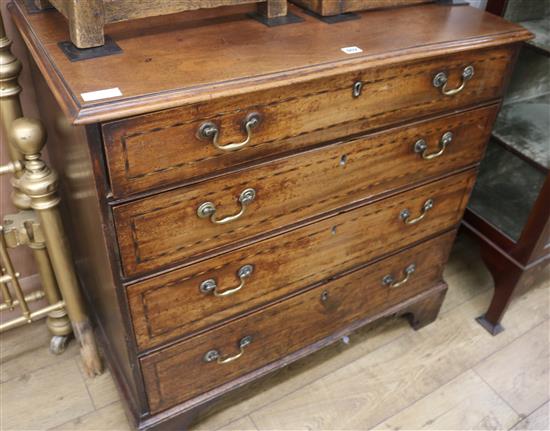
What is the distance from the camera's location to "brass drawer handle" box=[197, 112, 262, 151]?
927 millimetres

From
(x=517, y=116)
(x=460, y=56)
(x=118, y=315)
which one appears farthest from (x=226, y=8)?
(x=517, y=116)

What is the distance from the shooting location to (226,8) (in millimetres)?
1190

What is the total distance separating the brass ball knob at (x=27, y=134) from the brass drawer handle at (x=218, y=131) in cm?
45

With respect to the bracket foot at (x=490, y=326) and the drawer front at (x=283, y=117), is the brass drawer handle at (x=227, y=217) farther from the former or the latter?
the bracket foot at (x=490, y=326)

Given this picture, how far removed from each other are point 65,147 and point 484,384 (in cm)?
137

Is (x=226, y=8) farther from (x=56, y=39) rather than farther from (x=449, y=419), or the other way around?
(x=449, y=419)

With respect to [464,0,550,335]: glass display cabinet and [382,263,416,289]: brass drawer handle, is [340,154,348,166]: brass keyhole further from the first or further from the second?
[464,0,550,335]: glass display cabinet

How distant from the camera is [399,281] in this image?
1582 mm

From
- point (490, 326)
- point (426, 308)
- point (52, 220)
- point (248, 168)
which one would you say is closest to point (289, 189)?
point (248, 168)

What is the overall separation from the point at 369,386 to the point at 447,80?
3.02ft

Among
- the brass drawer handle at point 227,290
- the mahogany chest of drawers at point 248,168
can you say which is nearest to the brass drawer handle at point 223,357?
the mahogany chest of drawers at point 248,168

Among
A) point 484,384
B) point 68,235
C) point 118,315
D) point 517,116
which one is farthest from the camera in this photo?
point 517,116

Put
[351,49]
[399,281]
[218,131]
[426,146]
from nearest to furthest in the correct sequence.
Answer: [218,131] < [351,49] < [426,146] < [399,281]

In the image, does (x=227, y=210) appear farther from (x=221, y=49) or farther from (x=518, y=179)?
(x=518, y=179)
